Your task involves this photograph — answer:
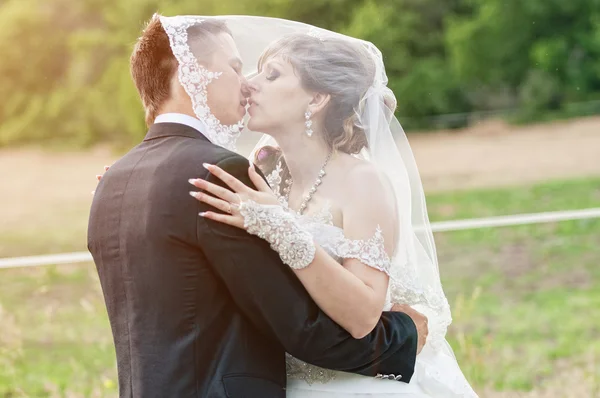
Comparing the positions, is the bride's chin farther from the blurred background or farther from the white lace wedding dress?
the blurred background

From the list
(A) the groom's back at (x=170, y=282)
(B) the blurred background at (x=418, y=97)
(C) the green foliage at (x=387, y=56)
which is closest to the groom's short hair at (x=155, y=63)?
(A) the groom's back at (x=170, y=282)

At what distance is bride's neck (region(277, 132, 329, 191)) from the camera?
7.75 ft

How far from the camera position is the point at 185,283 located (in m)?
1.84

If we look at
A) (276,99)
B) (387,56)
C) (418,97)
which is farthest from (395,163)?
(418,97)

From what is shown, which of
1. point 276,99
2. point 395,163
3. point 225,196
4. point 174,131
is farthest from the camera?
point 395,163

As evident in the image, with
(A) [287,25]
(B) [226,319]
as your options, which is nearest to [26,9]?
(A) [287,25]

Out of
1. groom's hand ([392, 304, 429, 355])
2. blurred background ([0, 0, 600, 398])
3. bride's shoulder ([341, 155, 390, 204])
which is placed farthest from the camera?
blurred background ([0, 0, 600, 398])

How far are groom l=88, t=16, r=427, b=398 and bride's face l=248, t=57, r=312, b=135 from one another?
0.26 metres

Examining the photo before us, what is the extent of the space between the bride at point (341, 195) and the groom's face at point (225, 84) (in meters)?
0.18

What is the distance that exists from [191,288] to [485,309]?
5.70 meters

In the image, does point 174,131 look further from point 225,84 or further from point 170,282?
point 170,282

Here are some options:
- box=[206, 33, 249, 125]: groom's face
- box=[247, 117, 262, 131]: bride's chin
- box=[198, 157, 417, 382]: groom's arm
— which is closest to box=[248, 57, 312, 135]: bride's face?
box=[247, 117, 262, 131]: bride's chin

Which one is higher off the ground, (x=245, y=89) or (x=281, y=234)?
(x=245, y=89)

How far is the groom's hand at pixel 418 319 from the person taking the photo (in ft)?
7.52
